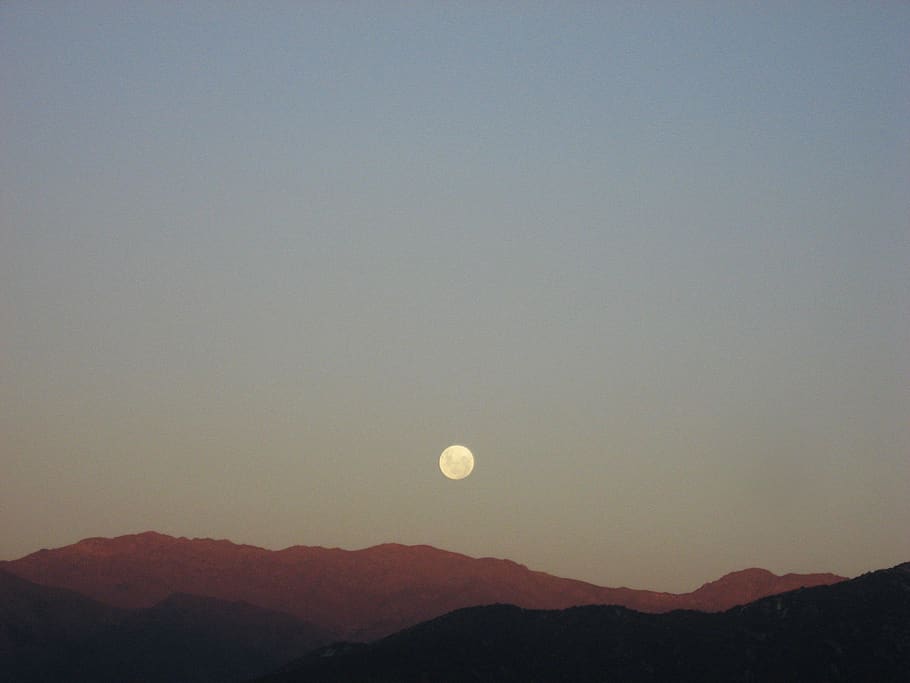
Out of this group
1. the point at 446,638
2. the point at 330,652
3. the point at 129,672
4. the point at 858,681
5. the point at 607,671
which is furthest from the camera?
the point at 129,672

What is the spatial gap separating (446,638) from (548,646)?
31.5ft

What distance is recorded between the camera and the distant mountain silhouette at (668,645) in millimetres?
89438

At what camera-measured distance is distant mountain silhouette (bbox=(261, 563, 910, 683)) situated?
89.4 meters

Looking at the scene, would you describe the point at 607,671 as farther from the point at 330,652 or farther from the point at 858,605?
the point at 330,652

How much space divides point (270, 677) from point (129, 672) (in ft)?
346

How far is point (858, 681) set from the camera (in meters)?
85.9

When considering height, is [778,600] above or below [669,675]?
above

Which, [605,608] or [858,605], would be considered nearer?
[858,605]

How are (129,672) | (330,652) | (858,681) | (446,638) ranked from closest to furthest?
(858,681) → (446,638) → (330,652) → (129,672)

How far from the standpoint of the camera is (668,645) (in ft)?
312

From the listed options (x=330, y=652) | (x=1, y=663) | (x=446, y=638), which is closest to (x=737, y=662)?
Answer: (x=446, y=638)

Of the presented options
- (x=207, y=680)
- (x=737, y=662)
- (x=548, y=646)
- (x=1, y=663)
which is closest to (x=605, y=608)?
(x=548, y=646)

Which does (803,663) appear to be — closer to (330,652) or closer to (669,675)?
(669,675)

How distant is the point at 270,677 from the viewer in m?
105
